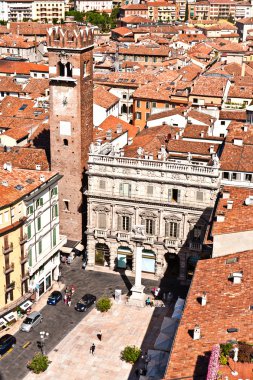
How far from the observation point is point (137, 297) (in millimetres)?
72062

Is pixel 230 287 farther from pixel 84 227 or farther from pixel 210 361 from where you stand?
pixel 84 227

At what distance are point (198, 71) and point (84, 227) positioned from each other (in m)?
77.4

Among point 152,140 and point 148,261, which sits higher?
point 152,140

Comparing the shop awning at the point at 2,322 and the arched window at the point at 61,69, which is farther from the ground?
the arched window at the point at 61,69

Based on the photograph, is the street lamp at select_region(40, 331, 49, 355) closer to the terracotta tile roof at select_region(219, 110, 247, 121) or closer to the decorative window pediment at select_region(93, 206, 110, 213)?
the decorative window pediment at select_region(93, 206, 110, 213)

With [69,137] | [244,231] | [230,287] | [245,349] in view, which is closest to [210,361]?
[245,349]

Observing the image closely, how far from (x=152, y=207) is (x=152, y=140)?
14.4 m

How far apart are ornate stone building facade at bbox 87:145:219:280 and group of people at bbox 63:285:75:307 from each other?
7.17m

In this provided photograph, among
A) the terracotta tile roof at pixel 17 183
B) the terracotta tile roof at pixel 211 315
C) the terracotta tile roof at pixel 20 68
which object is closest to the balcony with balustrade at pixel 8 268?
the terracotta tile roof at pixel 17 183

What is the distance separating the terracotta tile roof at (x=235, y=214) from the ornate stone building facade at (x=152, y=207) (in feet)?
23.0

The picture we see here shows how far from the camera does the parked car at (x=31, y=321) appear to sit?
65925mm

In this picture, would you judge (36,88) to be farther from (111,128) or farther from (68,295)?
(68,295)

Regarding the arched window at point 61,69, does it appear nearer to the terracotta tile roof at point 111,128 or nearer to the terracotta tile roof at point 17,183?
the terracotta tile roof at point 17,183

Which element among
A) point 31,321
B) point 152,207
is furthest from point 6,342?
point 152,207
